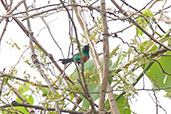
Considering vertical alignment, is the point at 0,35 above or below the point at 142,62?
above

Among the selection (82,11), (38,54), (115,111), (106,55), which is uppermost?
(82,11)

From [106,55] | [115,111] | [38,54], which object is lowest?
[115,111]

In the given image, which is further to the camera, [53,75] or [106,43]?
[53,75]

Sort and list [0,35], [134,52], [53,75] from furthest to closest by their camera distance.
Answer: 1. [0,35]
2. [53,75]
3. [134,52]

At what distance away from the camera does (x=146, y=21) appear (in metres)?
0.92

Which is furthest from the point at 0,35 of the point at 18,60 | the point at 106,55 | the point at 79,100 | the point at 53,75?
the point at 106,55

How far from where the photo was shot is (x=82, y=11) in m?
1.22

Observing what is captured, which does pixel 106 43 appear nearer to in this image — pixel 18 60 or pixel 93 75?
pixel 93 75

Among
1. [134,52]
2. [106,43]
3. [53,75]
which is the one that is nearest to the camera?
[106,43]

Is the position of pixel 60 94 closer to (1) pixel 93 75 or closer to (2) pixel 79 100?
(1) pixel 93 75

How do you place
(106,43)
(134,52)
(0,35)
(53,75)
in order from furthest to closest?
1. (0,35)
2. (53,75)
3. (134,52)
4. (106,43)

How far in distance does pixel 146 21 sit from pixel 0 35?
514 mm

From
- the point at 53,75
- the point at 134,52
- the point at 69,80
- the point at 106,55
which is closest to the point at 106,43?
the point at 106,55

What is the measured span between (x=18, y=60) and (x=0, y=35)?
113 mm
